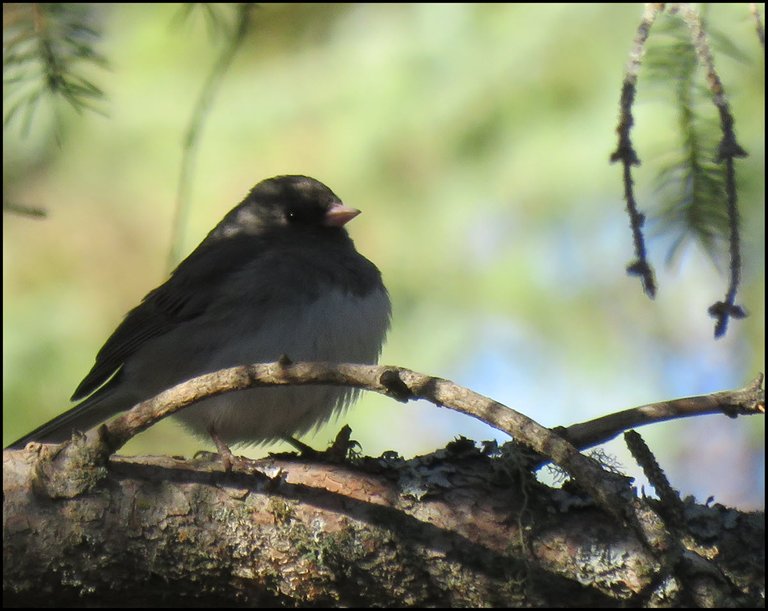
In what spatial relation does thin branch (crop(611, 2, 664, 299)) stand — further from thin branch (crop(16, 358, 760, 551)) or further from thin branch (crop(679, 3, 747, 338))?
thin branch (crop(16, 358, 760, 551))

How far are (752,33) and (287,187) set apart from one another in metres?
1.62

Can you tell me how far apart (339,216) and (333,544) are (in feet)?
5.65

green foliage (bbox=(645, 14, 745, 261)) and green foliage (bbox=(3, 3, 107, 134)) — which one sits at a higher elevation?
green foliage (bbox=(645, 14, 745, 261))

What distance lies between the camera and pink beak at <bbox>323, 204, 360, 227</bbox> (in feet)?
11.8

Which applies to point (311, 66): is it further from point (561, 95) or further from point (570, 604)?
point (570, 604)

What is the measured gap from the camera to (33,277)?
452cm

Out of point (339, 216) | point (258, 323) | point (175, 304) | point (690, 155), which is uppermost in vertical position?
point (339, 216)

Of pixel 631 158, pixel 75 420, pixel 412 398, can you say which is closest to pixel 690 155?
pixel 631 158

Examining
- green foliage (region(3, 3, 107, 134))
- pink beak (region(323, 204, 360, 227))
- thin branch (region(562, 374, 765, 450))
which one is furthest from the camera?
pink beak (region(323, 204, 360, 227))

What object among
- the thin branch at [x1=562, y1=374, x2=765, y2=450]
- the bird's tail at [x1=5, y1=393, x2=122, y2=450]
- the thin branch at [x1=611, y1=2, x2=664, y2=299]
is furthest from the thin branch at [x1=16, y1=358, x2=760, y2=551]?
the bird's tail at [x1=5, y1=393, x2=122, y2=450]

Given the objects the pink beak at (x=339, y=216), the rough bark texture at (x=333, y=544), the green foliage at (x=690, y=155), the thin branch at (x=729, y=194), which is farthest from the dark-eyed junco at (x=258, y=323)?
the thin branch at (x=729, y=194)

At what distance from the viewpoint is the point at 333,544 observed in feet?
6.77

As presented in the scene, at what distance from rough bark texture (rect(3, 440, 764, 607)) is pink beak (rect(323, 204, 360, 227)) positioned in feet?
5.12

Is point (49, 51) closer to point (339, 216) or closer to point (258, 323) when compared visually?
point (258, 323)
